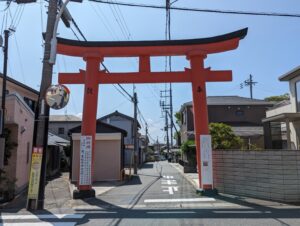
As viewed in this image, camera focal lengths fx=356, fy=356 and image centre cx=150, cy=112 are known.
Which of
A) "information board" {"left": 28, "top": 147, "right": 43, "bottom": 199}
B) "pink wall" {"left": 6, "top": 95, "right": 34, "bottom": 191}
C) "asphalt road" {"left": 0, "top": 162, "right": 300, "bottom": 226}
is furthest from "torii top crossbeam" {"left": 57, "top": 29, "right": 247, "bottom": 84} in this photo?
"asphalt road" {"left": 0, "top": 162, "right": 300, "bottom": 226}

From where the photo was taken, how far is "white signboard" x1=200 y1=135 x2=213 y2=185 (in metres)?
13.2

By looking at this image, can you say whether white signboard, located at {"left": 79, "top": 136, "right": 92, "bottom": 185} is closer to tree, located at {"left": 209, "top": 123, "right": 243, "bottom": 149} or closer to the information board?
the information board

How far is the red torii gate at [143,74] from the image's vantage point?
13484mm

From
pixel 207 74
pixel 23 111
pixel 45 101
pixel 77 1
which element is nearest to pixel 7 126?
pixel 23 111

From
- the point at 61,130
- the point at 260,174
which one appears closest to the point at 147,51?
the point at 260,174

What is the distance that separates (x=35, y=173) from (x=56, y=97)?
7.97ft

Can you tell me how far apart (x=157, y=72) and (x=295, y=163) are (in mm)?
6082

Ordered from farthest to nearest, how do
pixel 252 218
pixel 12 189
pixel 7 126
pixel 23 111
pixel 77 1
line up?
1. pixel 23 111
2. pixel 7 126
3. pixel 12 189
4. pixel 77 1
5. pixel 252 218

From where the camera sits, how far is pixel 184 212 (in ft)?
32.4

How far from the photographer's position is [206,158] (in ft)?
43.8

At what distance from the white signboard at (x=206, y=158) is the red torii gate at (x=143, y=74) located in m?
0.04

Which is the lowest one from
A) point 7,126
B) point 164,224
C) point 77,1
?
point 164,224

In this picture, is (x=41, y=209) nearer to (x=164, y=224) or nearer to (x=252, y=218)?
(x=164, y=224)

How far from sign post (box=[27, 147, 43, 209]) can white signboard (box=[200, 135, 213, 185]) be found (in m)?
5.82
